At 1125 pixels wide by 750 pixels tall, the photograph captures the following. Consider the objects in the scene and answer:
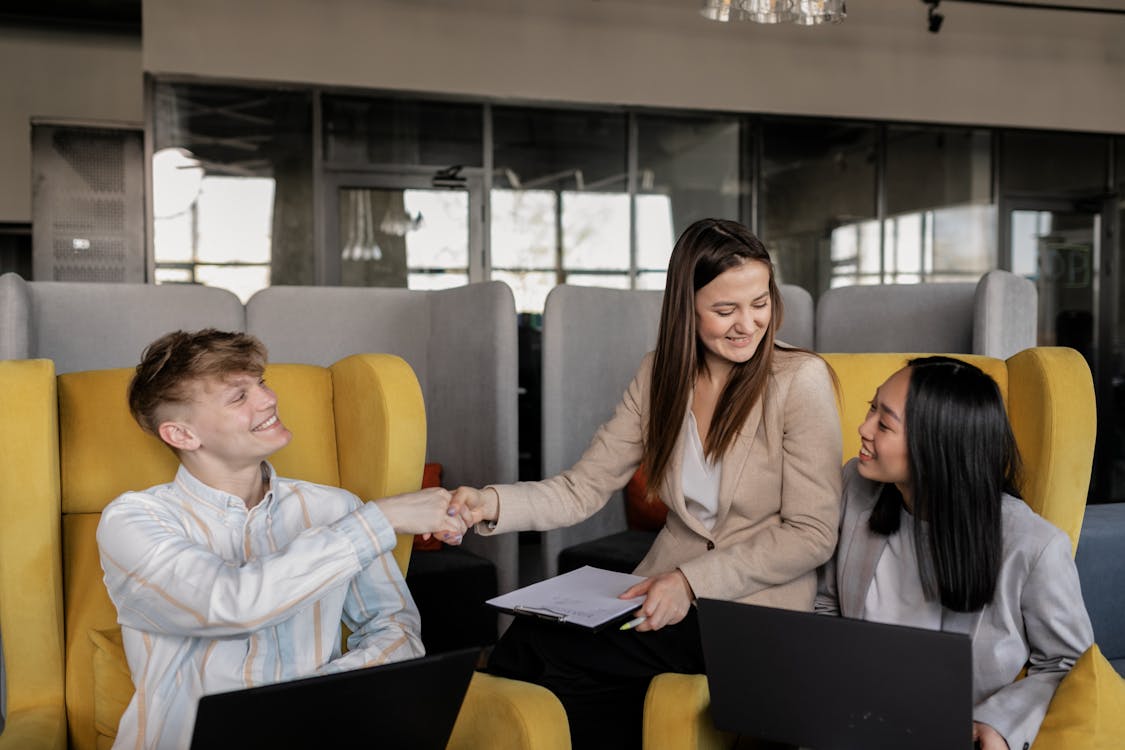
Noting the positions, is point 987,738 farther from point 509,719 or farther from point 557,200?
point 557,200

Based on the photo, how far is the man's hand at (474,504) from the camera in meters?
1.92

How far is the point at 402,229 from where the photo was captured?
641 centimetres

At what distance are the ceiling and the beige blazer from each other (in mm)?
6648

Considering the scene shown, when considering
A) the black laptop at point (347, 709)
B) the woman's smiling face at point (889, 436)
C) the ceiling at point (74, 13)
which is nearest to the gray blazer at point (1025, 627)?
the woman's smiling face at point (889, 436)

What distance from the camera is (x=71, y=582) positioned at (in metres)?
1.81

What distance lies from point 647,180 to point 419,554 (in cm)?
421

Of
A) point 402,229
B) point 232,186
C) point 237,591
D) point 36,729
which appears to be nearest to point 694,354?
point 237,591

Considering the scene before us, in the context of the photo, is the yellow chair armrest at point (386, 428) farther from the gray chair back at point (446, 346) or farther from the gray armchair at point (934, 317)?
the gray armchair at point (934, 317)

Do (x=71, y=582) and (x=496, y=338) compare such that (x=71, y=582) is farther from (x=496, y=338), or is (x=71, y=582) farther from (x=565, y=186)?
(x=565, y=186)

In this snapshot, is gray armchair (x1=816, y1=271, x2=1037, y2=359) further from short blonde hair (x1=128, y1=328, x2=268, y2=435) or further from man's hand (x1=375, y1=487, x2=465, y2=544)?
short blonde hair (x1=128, y1=328, x2=268, y2=435)

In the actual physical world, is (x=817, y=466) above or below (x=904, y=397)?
below

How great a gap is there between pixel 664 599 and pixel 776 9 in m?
2.34

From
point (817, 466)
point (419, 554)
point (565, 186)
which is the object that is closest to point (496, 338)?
point (419, 554)

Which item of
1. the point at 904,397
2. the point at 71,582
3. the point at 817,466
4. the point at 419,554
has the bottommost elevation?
the point at 419,554
